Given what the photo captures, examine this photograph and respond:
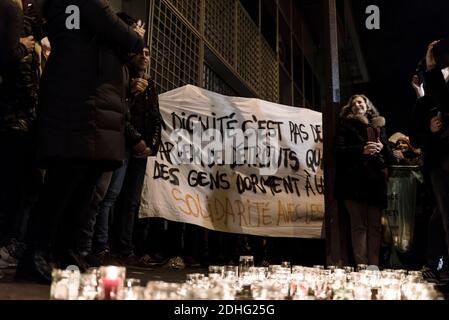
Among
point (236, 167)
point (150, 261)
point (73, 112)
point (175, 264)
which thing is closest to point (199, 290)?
point (73, 112)

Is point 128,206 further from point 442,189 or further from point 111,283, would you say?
point 111,283

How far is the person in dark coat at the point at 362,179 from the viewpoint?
3898 mm

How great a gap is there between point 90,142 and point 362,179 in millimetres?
2374

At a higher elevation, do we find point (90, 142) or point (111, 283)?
point (90, 142)

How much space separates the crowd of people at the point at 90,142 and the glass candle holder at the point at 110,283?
0.87m

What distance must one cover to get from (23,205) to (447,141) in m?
2.78

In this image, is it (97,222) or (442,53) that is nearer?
(442,53)

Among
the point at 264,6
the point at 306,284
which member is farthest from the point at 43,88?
the point at 264,6

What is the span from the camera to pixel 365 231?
12.9 feet

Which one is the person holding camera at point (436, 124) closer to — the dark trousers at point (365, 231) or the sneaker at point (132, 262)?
the dark trousers at point (365, 231)

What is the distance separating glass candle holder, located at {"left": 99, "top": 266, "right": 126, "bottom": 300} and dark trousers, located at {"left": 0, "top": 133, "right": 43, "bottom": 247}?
4.73 ft

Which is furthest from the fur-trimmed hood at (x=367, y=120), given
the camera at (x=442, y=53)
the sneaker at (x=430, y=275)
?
the camera at (x=442, y=53)
